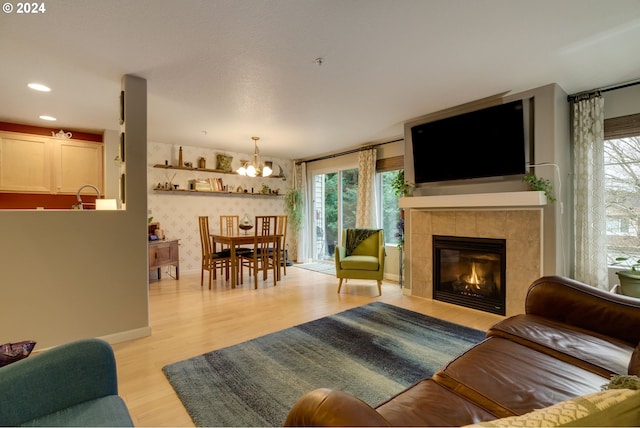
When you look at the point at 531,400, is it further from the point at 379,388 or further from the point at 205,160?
the point at 205,160

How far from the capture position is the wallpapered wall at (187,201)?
5.27 m

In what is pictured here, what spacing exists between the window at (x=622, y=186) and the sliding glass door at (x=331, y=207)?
3.69 meters

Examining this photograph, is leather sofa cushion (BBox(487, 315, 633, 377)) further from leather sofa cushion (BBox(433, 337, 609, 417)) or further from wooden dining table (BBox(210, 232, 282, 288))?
wooden dining table (BBox(210, 232, 282, 288))

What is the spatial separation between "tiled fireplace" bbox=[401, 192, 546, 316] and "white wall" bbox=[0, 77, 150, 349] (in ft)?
10.6

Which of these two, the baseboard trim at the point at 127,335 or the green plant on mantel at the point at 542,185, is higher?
the green plant on mantel at the point at 542,185

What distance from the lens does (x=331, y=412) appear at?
65 centimetres

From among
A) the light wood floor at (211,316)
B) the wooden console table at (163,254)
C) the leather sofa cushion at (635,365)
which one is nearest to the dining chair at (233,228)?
the light wood floor at (211,316)

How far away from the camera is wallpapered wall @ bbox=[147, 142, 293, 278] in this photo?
208 inches

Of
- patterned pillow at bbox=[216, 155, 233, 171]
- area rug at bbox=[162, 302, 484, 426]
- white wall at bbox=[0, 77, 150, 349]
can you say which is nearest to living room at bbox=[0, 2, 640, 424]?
white wall at bbox=[0, 77, 150, 349]

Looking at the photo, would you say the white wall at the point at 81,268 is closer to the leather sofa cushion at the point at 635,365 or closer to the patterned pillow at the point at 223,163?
the patterned pillow at the point at 223,163

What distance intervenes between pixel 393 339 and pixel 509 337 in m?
1.23

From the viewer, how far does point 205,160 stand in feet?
19.0

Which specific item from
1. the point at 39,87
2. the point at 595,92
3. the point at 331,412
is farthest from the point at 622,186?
the point at 39,87

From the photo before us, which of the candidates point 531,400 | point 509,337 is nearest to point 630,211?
point 509,337
